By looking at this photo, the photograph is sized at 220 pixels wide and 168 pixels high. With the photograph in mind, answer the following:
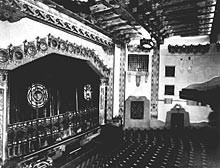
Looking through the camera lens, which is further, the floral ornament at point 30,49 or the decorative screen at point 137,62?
the decorative screen at point 137,62

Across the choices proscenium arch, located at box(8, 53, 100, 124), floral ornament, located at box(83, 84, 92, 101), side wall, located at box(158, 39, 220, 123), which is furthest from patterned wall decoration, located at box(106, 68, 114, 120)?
side wall, located at box(158, 39, 220, 123)

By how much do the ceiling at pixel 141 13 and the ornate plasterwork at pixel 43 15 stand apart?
0.21m

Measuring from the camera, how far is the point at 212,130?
12.0 meters

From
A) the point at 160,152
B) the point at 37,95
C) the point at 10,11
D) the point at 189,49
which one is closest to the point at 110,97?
the point at 160,152

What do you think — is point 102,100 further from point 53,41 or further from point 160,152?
point 53,41

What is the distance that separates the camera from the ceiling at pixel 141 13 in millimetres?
6562

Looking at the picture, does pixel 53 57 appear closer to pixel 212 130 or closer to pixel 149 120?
pixel 149 120

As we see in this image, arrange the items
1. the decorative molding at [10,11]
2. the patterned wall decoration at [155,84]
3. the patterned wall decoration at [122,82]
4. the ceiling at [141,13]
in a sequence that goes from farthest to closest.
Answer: the patterned wall decoration at [155,84], the patterned wall decoration at [122,82], the ceiling at [141,13], the decorative molding at [10,11]

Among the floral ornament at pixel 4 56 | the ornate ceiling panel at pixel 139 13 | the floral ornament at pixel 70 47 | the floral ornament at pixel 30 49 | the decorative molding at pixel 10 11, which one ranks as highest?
the ornate ceiling panel at pixel 139 13

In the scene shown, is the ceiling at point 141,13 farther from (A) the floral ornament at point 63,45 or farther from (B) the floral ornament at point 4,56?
(B) the floral ornament at point 4,56

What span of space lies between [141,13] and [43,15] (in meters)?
2.94

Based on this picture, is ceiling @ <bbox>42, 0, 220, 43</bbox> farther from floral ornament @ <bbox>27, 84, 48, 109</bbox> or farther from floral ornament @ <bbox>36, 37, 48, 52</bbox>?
floral ornament @ <bbox>27, 84, 48, 109</bbox>

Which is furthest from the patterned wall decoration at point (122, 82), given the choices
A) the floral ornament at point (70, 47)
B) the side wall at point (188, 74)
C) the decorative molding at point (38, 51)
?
the floral ornament at point (70, 47)

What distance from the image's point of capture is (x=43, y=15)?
6.12 meters
